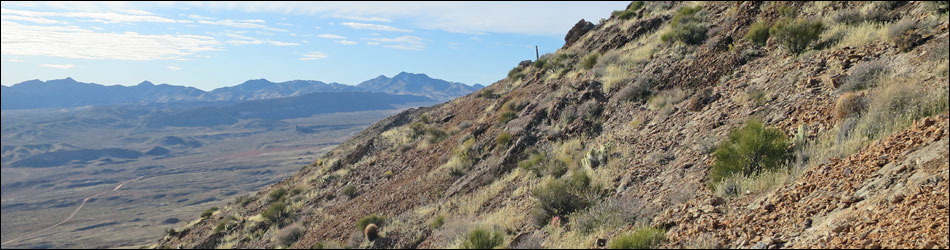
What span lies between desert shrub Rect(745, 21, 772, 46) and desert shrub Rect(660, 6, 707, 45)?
89.3 inches

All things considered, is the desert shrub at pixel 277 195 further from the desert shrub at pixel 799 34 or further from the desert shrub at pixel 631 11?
the desert shrub at pixel 799 34

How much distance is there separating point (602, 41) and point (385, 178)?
11.8 metres

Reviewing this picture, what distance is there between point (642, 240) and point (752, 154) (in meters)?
2.40

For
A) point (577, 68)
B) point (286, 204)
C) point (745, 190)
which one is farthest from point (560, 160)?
point (286, 204)

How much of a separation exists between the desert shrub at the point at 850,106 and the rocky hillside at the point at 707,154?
0.06 feet

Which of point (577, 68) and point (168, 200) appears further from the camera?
point (168, 200)

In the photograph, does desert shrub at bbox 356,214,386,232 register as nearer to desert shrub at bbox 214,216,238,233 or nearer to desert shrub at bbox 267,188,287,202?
desert shrub at bbox 214,216,238,233

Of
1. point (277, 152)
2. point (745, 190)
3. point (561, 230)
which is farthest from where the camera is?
point (277, 152)

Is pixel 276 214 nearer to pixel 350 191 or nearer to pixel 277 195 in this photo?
pixel 350 191

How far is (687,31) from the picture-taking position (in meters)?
14.4

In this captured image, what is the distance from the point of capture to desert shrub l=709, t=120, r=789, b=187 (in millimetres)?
6688

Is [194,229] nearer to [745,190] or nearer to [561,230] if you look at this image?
[561,230]

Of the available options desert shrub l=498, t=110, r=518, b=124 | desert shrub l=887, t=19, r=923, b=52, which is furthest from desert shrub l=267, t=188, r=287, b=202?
desert shrub l=887, t=19, r=923, b=52

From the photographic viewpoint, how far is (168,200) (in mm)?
114375
